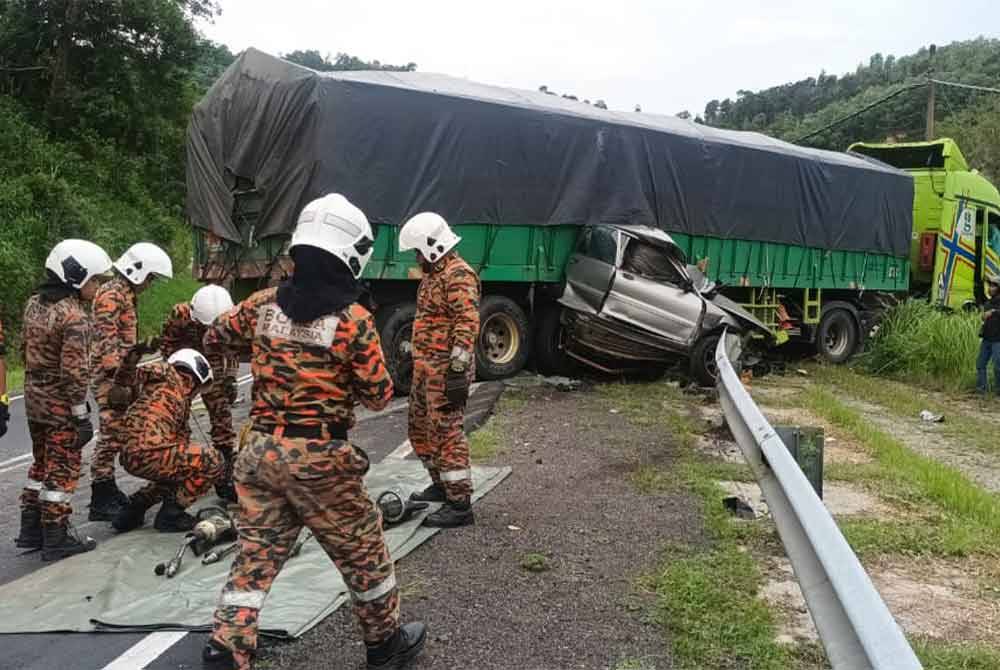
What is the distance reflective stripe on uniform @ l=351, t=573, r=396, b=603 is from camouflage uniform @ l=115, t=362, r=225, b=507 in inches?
89.2

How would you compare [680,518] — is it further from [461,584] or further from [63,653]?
[63,653]

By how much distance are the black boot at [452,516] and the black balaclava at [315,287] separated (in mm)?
1956

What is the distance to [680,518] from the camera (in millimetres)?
4863

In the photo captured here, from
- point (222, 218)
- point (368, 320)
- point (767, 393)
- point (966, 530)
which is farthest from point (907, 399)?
point (368, 320)

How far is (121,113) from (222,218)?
1526cm

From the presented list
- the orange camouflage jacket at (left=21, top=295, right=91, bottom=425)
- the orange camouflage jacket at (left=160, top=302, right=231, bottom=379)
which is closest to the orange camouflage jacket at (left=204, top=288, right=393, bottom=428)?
the orange camouflage jacket at (left=21, top=295, right=91, bottom=425)

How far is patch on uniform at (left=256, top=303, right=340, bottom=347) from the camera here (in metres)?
3.13

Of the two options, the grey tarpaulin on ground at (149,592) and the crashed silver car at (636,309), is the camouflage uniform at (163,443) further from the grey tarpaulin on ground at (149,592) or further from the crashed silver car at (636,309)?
the crashed silver car at (636,309)

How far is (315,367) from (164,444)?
2.29m

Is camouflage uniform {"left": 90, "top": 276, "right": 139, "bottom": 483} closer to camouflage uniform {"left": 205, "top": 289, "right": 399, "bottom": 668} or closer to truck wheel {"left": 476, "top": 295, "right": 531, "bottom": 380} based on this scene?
camouflage uniform {"left": 205, "top": 289, "right": 399, "bottom": 668}

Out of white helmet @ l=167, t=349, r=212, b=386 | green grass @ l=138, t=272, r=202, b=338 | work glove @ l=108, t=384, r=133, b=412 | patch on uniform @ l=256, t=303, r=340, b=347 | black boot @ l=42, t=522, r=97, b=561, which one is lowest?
green grass @ l=138, t=272, r=202, b=338

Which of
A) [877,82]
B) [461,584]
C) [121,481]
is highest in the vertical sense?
[877,82]

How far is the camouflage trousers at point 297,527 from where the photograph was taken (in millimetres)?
3068

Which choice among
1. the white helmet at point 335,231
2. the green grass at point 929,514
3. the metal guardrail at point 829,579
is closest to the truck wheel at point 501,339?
the green grass at point 929,514
